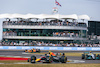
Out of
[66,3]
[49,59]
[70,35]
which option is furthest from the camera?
[66,3]

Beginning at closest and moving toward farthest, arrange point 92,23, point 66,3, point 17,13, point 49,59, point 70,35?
1. point 49,59
2. point 70,35
3. point 17,13
4. point 66,3
5. point 92,23

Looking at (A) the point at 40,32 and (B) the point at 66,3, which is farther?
(B) the point at 66,3

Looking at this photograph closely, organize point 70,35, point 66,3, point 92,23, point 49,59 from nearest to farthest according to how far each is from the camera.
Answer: point 49,59, point 70,35, point 66,3, point 92,23

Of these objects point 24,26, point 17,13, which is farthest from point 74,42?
point 17,13

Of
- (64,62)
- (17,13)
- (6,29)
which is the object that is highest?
(17,13)

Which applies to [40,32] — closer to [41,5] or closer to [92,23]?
[41,5]

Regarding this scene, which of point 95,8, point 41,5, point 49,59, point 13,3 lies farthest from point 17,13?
point 49,59

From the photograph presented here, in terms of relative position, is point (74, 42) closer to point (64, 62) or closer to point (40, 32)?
point (40, 32)

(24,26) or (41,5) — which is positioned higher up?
(41,5)

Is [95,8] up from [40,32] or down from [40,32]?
up

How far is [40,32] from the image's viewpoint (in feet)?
196

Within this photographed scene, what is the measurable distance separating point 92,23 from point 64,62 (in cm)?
5353

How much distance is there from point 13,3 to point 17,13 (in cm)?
287

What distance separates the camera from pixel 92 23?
77.8m
